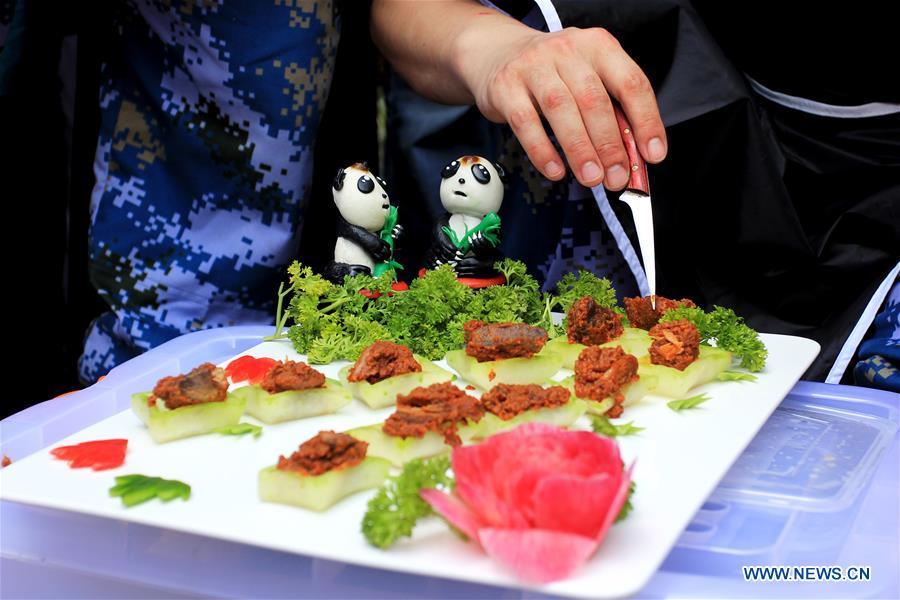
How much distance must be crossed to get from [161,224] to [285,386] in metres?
0.88

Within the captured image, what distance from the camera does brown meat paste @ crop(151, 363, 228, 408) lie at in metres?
1.12

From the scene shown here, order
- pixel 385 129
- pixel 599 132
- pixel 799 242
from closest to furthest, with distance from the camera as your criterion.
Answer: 1. pixel 599 132
2. pixel 799 242
3. pixel 385 129

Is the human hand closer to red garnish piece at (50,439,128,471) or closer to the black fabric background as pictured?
the black fabric background

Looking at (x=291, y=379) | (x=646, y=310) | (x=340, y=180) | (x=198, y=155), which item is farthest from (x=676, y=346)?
(x=198, y=155)

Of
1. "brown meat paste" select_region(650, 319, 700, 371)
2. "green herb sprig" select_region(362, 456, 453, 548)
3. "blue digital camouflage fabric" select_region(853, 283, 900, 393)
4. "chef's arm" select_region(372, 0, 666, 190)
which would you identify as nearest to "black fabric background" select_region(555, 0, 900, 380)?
"blue digital camouflage fabric" select_region(853, 283, 900, 393)

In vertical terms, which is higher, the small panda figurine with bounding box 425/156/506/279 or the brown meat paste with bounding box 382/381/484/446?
the small panda figurine with bounding box 425/156/506/279

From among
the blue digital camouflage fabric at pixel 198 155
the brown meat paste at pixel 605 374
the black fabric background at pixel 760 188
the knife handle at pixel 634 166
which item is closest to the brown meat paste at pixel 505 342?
the brown meat paste at pixel 605 374

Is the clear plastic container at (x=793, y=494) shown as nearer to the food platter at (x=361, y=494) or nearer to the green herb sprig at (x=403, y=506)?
the food platter at (x=361, y=494)

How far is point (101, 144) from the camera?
6.32 feet

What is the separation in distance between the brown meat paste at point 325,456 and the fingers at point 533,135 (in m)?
0.74

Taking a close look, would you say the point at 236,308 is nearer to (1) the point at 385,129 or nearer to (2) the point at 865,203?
(1) the point at 385,129

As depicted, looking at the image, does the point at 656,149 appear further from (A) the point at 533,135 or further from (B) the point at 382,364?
(B) the point at 382,364

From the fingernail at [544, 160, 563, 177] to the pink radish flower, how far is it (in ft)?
2.53

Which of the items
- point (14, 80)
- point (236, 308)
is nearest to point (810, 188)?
point (236, 308)
